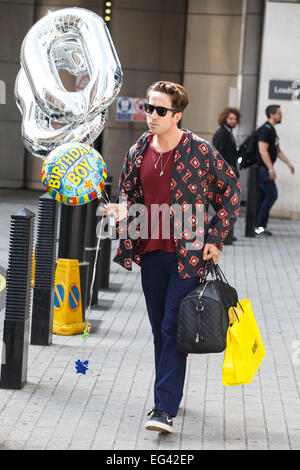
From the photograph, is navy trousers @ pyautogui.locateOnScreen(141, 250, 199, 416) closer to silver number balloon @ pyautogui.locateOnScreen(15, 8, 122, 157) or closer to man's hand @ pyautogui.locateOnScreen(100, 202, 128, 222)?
man's hand @ pyautogui.locateOnScreen(100, 202, 128, 222)

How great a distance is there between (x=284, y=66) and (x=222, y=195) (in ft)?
42.5

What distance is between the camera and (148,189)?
5285 mm

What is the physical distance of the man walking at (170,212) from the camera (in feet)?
17.1

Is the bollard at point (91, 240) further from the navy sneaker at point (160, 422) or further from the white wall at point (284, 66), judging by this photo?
the white wall at point (284, 66)

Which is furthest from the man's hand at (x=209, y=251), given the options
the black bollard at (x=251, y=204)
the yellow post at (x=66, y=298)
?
the black bollard at (x=251, y=204)

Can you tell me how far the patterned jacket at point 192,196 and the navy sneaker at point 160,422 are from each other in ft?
2.44

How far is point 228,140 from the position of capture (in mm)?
13984

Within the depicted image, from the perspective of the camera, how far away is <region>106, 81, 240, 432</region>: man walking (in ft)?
17.1

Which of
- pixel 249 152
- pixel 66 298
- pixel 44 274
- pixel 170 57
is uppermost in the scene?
pixel 170 57

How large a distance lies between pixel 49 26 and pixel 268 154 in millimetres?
8941

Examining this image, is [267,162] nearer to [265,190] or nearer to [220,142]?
[265,190]

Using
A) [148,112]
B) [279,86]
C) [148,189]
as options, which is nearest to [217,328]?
[148,189]

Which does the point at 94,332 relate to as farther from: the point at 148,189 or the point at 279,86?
the point at 279,86

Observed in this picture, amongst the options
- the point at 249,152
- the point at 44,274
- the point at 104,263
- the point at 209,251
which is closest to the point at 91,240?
the point at 104,263
